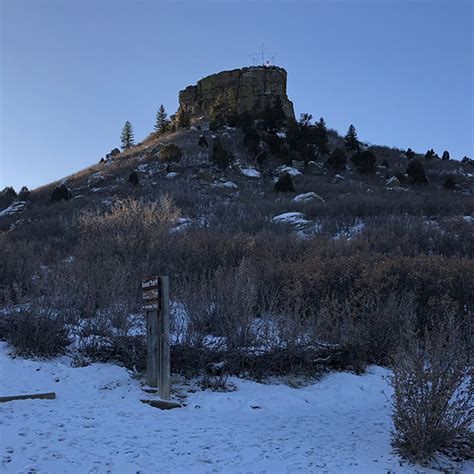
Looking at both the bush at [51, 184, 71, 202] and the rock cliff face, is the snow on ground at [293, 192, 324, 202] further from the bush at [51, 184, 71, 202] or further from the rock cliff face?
the rock cliff face

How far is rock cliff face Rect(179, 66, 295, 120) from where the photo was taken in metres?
48.2

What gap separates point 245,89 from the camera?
49031mm

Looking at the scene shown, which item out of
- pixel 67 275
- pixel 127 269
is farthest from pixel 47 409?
pixel 127 269

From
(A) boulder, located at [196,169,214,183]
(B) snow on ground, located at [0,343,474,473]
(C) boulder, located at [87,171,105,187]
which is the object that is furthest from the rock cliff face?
(B) snow on ground, located at [0,343,474,473]

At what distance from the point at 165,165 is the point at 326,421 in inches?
1082

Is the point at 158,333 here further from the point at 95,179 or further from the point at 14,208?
the point at 95,179

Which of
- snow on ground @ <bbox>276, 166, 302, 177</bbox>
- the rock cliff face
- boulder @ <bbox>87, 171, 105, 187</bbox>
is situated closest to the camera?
boulder @ <bbox>87, 171, 105, 187</bbox>

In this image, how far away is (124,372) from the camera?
19.7 feet

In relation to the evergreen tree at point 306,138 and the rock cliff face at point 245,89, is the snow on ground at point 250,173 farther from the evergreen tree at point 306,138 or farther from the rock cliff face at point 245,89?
the rock cliff face at point 245,89

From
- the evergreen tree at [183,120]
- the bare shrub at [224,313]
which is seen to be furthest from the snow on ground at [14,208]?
the evergreen tree at [183,120]

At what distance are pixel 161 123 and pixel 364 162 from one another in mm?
25060

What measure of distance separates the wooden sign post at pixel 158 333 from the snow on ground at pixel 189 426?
0.82 feet

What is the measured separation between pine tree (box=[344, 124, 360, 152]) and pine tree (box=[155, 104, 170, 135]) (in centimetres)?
1711

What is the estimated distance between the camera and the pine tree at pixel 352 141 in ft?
127
